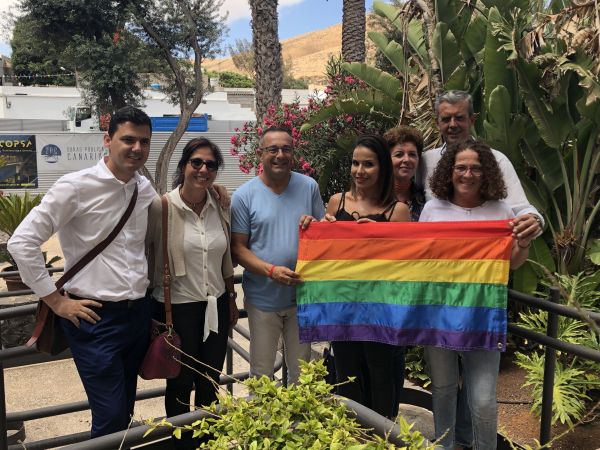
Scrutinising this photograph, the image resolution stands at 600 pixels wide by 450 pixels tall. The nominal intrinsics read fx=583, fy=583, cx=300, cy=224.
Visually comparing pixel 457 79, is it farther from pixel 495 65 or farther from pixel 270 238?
pixel 270 238

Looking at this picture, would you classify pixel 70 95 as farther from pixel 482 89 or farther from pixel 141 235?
pixel 141 235

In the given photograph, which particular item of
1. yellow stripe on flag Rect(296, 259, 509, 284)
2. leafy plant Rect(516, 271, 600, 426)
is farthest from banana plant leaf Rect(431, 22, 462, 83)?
yellow stripe on flag Rect(296, 259, 509, 284)

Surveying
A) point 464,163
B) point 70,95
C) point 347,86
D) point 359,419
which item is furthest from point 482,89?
point 70,95

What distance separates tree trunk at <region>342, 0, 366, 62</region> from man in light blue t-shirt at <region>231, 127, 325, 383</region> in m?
8.05

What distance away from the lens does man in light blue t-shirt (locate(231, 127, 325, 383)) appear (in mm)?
3163

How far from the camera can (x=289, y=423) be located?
175 centimetres

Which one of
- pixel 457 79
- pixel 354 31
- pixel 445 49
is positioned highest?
pixel 354 31

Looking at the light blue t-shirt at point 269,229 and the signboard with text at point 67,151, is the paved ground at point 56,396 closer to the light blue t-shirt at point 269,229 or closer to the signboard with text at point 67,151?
the light blue t-shirt at point 269,229

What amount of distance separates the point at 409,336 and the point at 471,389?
1.26 ft

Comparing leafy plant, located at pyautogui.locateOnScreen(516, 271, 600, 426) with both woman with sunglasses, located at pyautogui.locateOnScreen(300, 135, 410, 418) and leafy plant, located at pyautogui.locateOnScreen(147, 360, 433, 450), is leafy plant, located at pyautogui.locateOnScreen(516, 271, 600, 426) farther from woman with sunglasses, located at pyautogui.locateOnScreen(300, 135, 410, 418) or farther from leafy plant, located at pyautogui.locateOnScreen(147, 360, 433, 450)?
leafy plant, located at pyautogui.locateOnScreen(147, 360, 433, 450)

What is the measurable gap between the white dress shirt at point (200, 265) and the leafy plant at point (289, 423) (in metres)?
1.08

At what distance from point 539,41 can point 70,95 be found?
37.8 meters

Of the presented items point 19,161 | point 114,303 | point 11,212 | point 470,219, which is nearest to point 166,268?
point 114,303

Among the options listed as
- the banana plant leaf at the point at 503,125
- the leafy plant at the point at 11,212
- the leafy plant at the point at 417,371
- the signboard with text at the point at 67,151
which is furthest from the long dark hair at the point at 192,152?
the signboard with text at the point at 67,151
